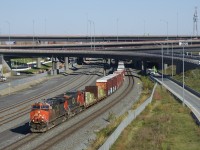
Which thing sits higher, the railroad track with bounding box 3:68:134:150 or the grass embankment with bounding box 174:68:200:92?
the grass embankment with bounding box 174:68:200:92

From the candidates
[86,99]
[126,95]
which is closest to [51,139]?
[86,99]

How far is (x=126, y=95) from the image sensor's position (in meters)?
81.5

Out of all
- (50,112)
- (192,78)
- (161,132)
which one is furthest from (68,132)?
(192,78)

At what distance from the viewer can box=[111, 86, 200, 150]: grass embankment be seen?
118ft

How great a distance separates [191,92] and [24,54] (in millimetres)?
73772

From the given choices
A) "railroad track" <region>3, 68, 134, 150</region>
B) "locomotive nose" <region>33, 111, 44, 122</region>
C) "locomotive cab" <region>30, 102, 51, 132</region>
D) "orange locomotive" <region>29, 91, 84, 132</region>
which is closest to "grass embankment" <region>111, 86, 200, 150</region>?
"railroad track" <region>3, 68, 134, 150</region>

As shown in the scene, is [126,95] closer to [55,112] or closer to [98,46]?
[55,112]

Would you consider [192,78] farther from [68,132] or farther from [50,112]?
[50,112]

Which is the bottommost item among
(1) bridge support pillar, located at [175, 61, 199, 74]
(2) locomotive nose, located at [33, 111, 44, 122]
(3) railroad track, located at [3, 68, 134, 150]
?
(3) railroad track, located at [3, 68, 134, 150]

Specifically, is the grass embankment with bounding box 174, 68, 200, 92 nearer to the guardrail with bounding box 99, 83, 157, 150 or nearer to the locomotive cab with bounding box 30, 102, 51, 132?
the guardrail with bounding box 99, 83, 157, 150

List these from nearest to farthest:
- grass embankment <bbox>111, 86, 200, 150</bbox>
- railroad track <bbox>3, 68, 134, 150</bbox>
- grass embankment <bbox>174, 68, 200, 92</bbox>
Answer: grass embankment <bbox>111, 86, 200, 150</bbox> < railroad track <bbox>3, 68, 134, 150</bbox> < grass embankment <bbox>174, 68, 200, 92</bbox>

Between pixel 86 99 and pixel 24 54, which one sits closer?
pixel 86 99

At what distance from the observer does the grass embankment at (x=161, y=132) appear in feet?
118

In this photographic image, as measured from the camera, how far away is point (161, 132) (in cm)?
4175
